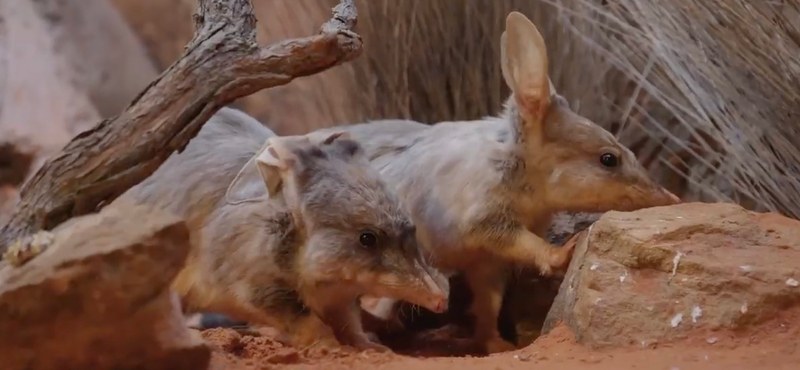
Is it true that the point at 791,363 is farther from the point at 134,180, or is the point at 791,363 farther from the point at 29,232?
the point at 29,232

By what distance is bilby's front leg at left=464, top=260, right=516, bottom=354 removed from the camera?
9.36 ft

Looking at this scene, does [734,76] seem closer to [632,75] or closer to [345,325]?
[632,75]

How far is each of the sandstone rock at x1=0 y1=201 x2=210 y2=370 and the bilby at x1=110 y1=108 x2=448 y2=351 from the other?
0.65 m

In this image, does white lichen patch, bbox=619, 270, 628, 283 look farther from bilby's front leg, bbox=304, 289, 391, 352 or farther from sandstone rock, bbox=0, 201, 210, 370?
sandstone rock, bbox=0, 201, 210, 370

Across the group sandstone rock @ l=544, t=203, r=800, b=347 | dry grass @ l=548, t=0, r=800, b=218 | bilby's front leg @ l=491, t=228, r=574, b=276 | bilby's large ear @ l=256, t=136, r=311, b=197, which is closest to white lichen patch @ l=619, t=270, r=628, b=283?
sandstone rock @ l=544, t=203, r=800, b=347

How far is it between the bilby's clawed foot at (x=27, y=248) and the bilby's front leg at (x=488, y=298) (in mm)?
1332

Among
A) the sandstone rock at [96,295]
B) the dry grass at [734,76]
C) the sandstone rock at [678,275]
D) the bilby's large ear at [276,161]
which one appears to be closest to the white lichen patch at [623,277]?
the sandstone rock at [678,275]

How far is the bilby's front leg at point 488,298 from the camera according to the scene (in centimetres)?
285

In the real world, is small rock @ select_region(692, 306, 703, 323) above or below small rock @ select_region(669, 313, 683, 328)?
above

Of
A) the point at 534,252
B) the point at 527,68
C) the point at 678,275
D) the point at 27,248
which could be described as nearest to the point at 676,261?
the point at 678,275

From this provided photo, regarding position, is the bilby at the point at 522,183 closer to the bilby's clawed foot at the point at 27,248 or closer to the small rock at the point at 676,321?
the small rock at the point at 676,321

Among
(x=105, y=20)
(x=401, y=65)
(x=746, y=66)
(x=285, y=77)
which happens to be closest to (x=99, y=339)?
(x=285, y=77)

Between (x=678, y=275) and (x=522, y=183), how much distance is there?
0.66m

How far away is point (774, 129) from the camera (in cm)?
262
